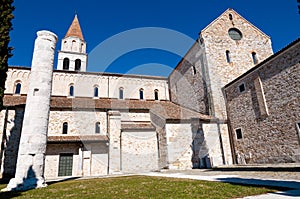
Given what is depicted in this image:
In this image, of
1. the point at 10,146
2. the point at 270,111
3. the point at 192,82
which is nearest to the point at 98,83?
the point at 10,146

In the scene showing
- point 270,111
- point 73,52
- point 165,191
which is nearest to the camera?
point 165,191

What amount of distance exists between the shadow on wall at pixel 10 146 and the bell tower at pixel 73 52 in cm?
1337

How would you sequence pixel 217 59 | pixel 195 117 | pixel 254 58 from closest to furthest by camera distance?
pixel 195 117 → pixel 217 59 → pixel 254 58

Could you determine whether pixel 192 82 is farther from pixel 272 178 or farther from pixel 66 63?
pixel 66 63

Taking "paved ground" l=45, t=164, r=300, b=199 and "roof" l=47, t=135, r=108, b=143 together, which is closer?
"paved ground" l=45, t=164, r=300, b=199

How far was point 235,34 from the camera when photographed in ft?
69.7

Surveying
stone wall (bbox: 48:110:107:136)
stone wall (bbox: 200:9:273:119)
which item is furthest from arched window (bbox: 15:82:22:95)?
stone wall (bbox: 200:9:273:119)

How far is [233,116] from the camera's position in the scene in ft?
57.2

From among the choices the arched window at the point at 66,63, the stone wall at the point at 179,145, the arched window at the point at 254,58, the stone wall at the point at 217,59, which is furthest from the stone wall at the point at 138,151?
the arched window at the point at 66,63

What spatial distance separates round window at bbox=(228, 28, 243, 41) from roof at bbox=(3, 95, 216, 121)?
9433mm

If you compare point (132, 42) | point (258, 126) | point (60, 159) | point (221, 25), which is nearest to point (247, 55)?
point (221, 25)

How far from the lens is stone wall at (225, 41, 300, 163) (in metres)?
12.4

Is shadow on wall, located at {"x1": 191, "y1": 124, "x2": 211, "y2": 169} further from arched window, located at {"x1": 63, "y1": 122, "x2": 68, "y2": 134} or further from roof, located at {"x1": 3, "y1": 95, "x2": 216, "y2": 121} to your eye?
arched window, located at {"x1": 63, "y1": 122, "x2": 68, "y2": 134}

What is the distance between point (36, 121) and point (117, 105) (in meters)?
11.6
